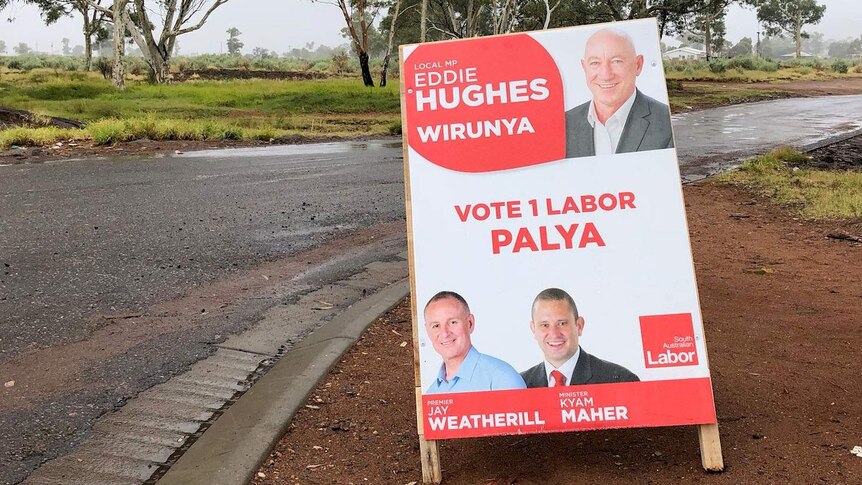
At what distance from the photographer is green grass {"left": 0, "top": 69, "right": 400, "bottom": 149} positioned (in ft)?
61.2

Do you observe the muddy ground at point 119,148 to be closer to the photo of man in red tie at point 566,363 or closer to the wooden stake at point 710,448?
the photo of man in red tie at point 566,363

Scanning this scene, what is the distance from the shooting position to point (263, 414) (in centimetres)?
373

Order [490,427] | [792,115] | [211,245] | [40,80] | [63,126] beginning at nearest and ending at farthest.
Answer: [490,427]
[211,245]
[63,126]
[792,115]
[40,80]

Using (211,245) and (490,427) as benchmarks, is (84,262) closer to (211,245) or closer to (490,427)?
(211,245)

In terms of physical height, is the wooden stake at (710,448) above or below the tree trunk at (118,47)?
below

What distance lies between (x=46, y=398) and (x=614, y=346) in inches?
110

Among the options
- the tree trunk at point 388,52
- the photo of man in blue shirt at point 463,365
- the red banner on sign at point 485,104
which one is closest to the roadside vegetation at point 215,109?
the tree trunk at point 388,52

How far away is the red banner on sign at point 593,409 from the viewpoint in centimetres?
303

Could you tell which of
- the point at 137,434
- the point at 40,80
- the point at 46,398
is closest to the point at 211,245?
the point at 46,398

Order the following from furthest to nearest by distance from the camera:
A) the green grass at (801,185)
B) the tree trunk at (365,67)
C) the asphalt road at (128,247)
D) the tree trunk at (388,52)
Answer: the tree trunk at (388,52), the tree trunk at (365,67), the green grass at (801,185), the asphalt road at (128,247)

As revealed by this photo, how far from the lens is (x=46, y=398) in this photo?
162 inches

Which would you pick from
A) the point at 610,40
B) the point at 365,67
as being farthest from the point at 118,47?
the point at 610,40

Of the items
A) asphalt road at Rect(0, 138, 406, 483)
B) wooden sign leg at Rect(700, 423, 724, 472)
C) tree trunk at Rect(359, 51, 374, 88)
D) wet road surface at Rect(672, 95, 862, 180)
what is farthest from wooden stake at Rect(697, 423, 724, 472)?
tree trunk at Rect(359, 51, 374, 88)

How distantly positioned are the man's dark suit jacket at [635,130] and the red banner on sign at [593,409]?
34.8 inches
